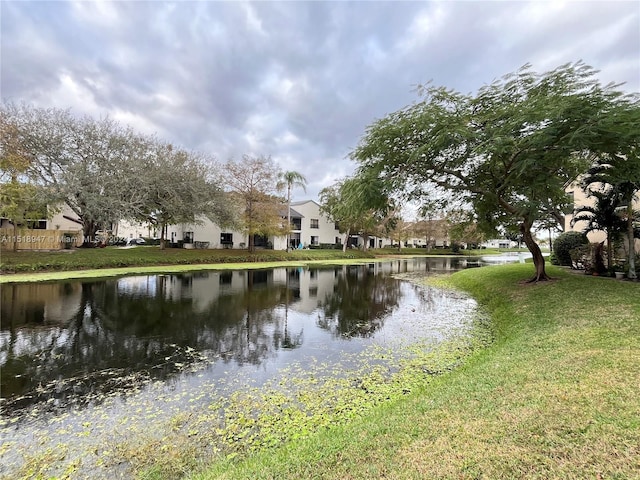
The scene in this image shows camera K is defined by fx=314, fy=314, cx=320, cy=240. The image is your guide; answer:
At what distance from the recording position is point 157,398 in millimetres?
4695

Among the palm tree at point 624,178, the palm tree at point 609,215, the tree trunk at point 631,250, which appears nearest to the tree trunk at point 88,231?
the palm tree at point 624,178

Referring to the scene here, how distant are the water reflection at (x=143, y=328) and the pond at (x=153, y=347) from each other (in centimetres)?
3

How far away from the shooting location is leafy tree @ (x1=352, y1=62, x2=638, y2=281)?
28.2ft

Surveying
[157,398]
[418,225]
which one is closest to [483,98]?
[157,398]

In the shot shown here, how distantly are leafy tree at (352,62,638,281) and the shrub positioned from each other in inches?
216

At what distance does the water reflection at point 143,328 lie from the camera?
5395 millimetres

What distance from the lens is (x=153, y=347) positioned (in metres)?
6.88

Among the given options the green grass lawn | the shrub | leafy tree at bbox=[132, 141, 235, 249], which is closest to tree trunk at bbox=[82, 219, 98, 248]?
the green grass lawn

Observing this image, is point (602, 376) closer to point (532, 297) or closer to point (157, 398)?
point (157, 398)

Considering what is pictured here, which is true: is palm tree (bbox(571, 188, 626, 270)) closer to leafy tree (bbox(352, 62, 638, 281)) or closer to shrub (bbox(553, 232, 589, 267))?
leafy tree (bbox(352, 62, 638, 281))

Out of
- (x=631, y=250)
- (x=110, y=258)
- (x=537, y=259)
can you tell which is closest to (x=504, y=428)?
(x=537, y=259)

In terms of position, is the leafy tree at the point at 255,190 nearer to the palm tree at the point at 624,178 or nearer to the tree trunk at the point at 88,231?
the tree trunk at the point at 88,231

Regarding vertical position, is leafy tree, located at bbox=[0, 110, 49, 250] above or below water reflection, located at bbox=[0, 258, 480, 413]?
above

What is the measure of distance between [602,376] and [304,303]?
9.36 metres
